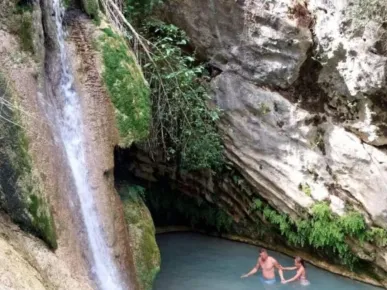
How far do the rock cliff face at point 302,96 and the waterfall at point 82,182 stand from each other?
3.51m

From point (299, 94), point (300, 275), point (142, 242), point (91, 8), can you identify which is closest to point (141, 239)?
point (142, 242)

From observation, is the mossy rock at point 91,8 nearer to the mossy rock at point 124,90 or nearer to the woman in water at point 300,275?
the mossy rock at point 124,90

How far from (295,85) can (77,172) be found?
4.37 metres

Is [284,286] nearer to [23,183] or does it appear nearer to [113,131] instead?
[113,131]

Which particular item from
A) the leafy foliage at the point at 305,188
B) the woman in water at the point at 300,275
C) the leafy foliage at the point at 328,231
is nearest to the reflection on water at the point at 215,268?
the woman in water at the point at 300,275

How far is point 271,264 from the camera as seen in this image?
8602 mm

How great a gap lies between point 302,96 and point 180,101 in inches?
83.3

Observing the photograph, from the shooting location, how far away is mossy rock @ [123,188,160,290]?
21.9 feet

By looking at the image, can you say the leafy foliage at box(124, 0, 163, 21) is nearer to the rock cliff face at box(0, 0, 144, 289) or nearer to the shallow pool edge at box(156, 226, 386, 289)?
the rock cliff face at box(0, 0, 144, 289)

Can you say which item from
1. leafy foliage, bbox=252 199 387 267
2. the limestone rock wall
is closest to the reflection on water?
leafy foliage, bbox=252 199 387 267

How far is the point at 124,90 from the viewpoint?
22.7 feet

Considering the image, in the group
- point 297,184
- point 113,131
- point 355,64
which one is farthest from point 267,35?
point 113,131

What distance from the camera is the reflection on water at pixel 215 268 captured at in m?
8.47

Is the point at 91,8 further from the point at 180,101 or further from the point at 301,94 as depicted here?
the point at 301,94
